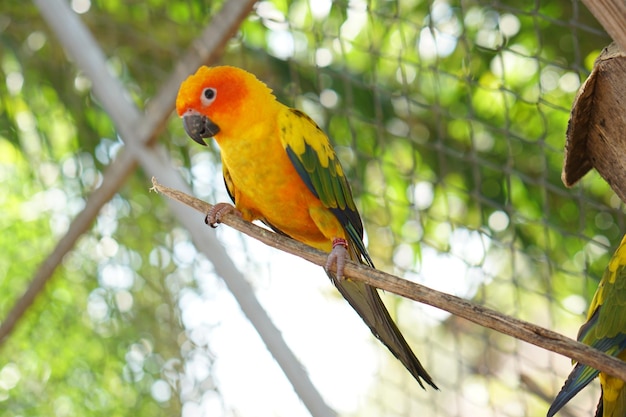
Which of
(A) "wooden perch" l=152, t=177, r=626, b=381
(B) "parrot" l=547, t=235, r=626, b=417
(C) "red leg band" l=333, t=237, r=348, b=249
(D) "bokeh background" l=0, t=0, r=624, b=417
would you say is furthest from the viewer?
(D) "bokeh background" l=0, t=0, r=624, b=417

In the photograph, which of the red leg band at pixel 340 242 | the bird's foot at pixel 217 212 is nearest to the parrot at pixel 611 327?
the red leg band at pixel 340 242

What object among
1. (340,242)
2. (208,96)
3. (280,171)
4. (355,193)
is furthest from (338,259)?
(355,193)

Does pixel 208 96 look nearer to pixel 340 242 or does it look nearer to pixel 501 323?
pixel 340 242

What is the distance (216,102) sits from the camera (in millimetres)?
1250

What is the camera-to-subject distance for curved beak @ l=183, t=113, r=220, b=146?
126 cm

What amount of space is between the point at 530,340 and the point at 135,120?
1.22 metres

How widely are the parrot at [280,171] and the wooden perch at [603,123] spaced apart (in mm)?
354

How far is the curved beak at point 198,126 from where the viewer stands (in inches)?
49.6

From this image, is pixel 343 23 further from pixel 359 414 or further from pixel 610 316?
pixel 359 414

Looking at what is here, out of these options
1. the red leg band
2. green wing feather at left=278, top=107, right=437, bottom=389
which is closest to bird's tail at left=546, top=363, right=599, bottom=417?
green wing feather at left=278, top=107, right=437, bottom=389

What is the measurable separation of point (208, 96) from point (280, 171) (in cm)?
21

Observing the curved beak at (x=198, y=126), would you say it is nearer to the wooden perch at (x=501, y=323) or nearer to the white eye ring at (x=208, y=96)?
the white eye ring at (x=208, y=96)


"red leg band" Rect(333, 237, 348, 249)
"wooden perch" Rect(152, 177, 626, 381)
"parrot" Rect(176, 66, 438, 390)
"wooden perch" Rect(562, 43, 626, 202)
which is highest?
"wooden perch" Rect(562, 43, 626, 202)

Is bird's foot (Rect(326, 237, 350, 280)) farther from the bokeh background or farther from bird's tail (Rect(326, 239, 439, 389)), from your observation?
the bokeh background
